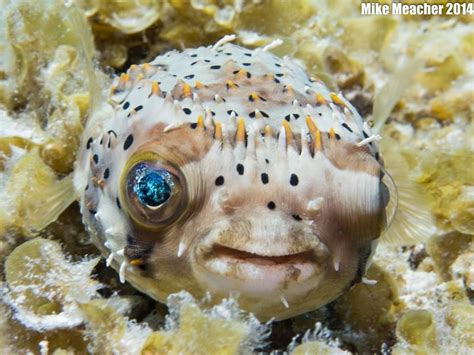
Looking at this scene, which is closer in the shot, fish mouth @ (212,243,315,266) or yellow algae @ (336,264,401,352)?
fish mouth @ (212,243,315,266)

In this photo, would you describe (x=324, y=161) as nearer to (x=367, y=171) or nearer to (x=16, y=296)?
(x=367, y=171)

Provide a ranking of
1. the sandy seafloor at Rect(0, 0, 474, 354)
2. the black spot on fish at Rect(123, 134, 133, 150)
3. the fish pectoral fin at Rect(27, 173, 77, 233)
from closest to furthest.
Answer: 1. the sandy seafloor at Rect(0, 0, 474, 354)
2. the black spot on fish at Rect(123, 134, 133, 150)
3. the fish pectoral fin at Rect(27, 173, 77, 233)

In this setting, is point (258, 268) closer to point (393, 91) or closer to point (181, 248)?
point (181, 248)

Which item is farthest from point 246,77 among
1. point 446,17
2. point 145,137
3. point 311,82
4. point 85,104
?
point 446,17

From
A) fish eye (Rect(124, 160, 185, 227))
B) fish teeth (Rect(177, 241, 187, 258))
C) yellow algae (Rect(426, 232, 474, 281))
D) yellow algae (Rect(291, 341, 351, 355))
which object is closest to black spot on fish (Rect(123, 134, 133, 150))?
fish eye (Rect(124, 160, 185, 227))

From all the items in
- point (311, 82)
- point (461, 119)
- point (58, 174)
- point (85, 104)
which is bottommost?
point (461, 119)

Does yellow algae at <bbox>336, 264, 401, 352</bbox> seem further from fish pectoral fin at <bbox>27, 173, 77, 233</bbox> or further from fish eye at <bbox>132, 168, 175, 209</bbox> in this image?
fish pectoral fin at <bbox>27, 173, 77, 233</bbox>

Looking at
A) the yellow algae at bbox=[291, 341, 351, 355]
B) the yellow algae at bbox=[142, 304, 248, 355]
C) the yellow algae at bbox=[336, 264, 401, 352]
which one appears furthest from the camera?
the yellow algae at bbox=[336, 264, 401, 352]

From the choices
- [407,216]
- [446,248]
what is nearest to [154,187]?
[407,216]
